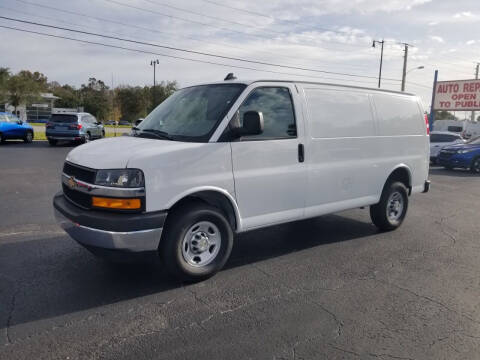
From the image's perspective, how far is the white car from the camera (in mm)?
18297

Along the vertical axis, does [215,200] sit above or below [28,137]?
above

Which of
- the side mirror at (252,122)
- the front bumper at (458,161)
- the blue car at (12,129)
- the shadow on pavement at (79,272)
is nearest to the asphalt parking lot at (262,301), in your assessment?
the shadow on pavement at (79,272)

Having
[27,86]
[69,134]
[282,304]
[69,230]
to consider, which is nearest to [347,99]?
[282,304]

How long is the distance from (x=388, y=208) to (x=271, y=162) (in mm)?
2626

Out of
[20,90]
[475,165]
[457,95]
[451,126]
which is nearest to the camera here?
[475,165]

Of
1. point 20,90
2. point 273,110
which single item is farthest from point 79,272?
point 20,90

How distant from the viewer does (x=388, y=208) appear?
250 inches

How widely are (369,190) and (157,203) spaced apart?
11.0ft

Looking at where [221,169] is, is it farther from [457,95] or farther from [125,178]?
[457,95]

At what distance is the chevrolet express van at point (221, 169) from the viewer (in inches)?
150

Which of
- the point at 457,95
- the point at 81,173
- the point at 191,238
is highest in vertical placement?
the point at 457,95

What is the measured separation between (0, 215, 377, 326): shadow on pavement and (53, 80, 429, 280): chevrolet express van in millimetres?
489

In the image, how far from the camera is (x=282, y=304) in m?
3.85

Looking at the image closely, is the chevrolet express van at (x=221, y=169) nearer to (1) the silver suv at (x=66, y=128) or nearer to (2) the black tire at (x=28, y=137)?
(1) the silver suv at (x=66, y=128)
